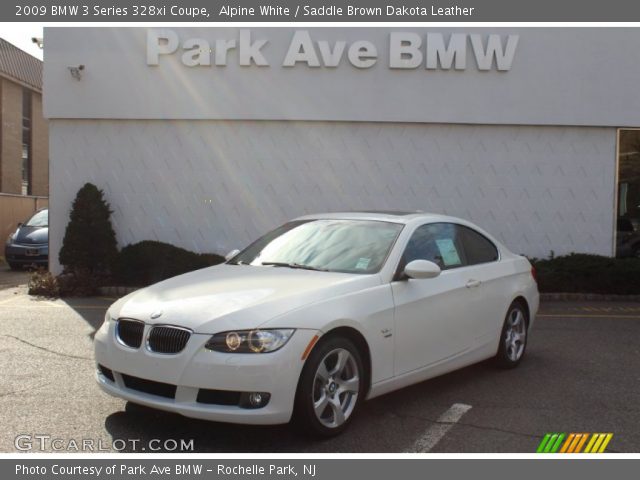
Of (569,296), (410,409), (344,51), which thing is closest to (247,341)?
(410,409)

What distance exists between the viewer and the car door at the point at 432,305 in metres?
5.00

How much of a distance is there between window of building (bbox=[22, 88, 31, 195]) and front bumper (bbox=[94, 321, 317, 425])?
104 ft

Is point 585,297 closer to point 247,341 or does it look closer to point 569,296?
point 569,296

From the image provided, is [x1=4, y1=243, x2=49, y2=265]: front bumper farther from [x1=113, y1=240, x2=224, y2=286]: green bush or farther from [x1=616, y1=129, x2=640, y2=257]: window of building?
[x1=616, y1=129, x2=640, y2=257]: window of building

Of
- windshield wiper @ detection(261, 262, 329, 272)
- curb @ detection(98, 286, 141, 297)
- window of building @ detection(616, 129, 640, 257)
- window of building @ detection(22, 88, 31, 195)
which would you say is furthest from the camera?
window of building @ detection(22, 88, 31, 195)

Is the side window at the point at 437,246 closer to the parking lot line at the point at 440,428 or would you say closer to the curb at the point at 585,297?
the parking lot line at the point at 440,428

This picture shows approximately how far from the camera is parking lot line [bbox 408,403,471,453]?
4344 mm

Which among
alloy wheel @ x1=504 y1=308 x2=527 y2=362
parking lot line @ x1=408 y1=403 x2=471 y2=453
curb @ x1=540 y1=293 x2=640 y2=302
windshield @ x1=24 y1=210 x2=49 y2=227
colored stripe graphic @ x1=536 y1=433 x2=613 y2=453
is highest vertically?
windshield @ x1=24 y1=210 x2=49 y2=227

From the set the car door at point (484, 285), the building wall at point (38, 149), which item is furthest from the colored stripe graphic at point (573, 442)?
the building wall at point (38, 149)

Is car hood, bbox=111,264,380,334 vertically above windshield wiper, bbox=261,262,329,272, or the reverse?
windshield wiper, bbox=261,262,329,272

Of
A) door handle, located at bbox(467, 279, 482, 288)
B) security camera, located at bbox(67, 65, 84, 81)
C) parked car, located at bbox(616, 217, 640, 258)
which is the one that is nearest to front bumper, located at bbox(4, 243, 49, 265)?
security camera, located at bbox(67, 65, 84, 81)
